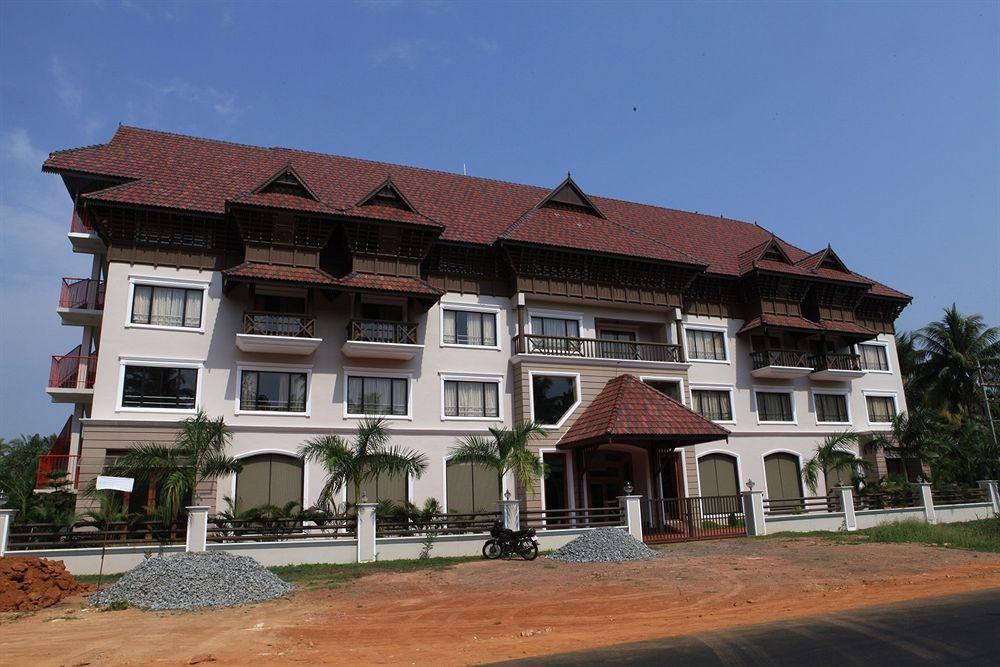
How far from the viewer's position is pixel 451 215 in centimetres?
2692

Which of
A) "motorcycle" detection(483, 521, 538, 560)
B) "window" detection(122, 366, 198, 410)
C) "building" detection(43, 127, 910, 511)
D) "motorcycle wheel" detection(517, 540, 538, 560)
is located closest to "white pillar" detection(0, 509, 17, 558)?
"building" detection(43, 127, 910, 511)

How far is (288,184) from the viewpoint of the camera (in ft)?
75.5

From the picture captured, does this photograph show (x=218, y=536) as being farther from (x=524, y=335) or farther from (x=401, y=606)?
(x=524, y=335)

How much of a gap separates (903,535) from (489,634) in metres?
17.0

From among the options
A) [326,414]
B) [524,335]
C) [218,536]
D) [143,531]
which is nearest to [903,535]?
[524,335]

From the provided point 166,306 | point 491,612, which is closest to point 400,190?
point 166,306

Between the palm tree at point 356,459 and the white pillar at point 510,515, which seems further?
the palm tree at point 356,459

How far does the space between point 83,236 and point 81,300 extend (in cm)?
204

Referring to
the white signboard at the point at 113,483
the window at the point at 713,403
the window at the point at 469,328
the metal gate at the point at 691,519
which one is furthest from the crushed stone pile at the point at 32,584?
the window at the point at 713,403

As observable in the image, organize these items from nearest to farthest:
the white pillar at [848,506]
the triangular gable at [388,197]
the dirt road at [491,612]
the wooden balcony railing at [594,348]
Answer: the dirt road at [491,612], the triangular gable at [388,197], the white pillar at [848,506], the wooden balcony railing at [594,348]

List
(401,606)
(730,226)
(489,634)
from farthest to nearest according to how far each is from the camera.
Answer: (730,226) < (401,606) < (489,634)

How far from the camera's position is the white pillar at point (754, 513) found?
2297 centimetres

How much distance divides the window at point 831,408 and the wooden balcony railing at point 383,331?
739 inches

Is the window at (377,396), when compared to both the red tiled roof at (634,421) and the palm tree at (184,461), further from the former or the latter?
the red tiled roof at (634,421)
